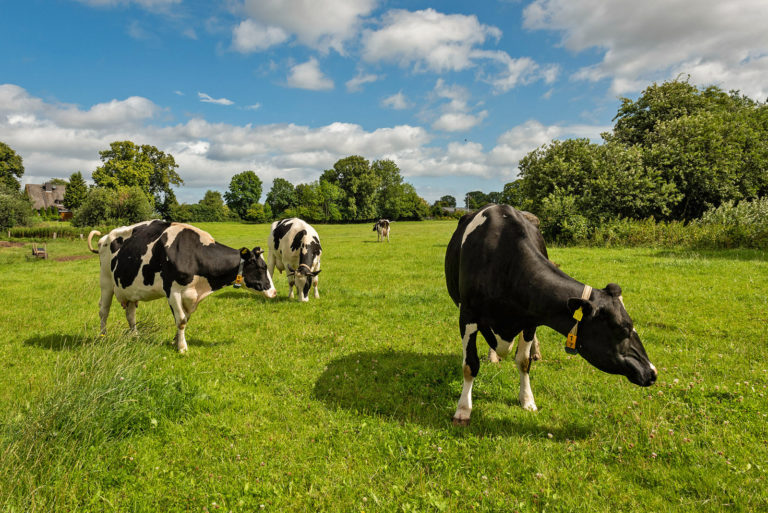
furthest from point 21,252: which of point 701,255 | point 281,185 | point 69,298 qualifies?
point 281,185

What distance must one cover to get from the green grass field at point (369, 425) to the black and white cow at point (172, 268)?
2.79 feet

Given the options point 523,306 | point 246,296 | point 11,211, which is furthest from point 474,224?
point 11,211

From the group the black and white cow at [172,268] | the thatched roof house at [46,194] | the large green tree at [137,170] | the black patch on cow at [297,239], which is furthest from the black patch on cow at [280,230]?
the thatched roof house at [46,194]

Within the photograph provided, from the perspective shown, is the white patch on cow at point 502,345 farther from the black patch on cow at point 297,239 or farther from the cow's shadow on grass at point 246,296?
the black patch on cow at point 297,239

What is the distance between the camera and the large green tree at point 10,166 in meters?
58.9

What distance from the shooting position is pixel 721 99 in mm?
35250

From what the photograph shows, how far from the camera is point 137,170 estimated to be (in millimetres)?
59969

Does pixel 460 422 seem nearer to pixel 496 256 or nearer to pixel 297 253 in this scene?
pixel 496 256

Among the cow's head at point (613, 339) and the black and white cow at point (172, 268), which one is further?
the black and white cow at point (172, 268)

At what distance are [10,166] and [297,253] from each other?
78230mm

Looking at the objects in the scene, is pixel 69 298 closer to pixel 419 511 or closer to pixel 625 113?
pixel 419 511

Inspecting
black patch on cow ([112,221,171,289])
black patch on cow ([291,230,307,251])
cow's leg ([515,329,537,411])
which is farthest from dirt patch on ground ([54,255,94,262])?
cow's leg ([515,329,537,411])

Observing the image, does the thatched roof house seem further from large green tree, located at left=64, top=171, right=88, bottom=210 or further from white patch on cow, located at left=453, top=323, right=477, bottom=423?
Answer: white patch on cow, located at left=453, top=323, right=477, bottom=423

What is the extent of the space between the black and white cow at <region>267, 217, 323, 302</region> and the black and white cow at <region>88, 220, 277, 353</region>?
143 inches
